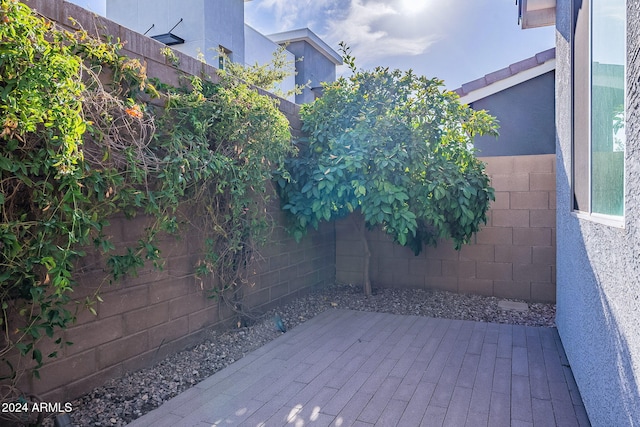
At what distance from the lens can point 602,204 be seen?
233cm

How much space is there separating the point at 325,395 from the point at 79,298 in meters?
1.79

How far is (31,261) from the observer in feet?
6.89

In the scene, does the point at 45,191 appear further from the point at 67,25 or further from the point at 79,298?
the point at 67,25

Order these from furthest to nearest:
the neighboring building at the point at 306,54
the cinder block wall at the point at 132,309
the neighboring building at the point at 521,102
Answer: the neighboring building at the point at 306,54 < the neighboring building at the point at 521,102 < the cinder block wall at the point at 132,309

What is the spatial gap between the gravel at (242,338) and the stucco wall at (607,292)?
1521mm

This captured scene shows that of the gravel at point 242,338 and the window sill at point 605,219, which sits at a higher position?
the window sill at point 605,219

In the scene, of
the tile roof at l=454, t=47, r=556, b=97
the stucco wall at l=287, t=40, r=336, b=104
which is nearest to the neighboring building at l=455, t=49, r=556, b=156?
the tile roof at l=454, t=47, r=556, b=97

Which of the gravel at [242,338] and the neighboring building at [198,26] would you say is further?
the neighboring building at [198,26]

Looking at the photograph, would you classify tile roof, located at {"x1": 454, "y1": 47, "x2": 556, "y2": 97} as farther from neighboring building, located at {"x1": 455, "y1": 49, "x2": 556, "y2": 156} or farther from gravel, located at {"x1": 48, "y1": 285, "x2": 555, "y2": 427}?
gravel, located at {"x1": 48, "y1": 285, "x2": 555, "y2": 427}

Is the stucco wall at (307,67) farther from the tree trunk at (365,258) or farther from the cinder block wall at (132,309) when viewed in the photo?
the cinder block wall at (132,309)

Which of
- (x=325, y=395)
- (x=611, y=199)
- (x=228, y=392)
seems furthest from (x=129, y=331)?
(x=611, y=199)

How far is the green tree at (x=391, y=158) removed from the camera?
437 cm

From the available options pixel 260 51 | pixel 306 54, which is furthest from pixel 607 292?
pixel 306 54

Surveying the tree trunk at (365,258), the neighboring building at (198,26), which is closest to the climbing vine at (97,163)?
the tree trunk at (365,258)
